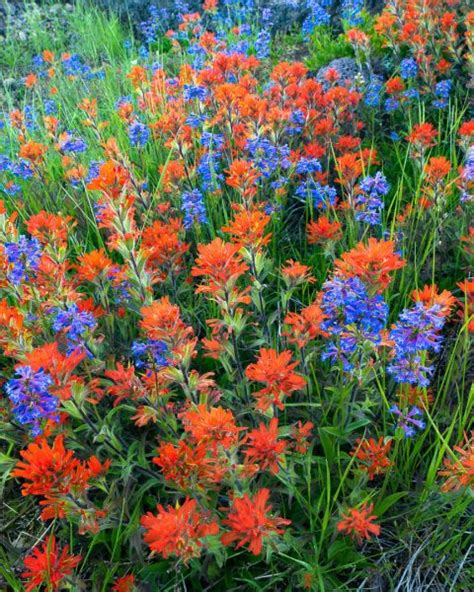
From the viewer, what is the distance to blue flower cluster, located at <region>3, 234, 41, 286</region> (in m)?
1.87

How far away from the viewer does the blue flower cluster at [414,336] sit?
1.38 metres

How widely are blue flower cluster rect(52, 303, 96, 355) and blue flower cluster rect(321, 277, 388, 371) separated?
74 cm

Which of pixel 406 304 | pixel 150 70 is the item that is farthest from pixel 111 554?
pixel 150 70

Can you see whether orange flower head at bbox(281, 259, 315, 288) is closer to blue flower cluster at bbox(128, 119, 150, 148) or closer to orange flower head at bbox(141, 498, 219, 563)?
orange flower head at bbox(141, 498, 219, 563)

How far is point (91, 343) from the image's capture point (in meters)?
1.78

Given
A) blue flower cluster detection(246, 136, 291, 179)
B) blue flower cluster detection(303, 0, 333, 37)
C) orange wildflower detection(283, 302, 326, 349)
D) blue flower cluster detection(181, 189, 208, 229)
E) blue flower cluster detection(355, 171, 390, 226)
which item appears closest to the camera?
orange wildflower detection(283, 302, 326, 349)

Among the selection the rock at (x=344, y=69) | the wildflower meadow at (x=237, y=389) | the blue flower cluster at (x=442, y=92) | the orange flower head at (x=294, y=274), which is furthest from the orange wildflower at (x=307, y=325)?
the rock at (x=344, y=69)

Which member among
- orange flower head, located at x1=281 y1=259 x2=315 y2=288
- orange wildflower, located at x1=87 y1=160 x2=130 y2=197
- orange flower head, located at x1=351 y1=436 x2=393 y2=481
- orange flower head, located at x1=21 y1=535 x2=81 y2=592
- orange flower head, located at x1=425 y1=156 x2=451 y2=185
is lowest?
→ orange flower head, located at x1=351 y1=436 x2=393 y2=481

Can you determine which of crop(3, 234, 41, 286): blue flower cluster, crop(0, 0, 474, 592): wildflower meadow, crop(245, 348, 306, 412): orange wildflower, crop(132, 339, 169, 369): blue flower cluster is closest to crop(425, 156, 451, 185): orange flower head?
crop(0, 0, 474, 592): wildflower meadow

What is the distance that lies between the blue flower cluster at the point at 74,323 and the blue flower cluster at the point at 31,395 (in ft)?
0.89

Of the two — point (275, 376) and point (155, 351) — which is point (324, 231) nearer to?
point (155, 351)

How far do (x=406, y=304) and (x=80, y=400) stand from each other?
1300 mm

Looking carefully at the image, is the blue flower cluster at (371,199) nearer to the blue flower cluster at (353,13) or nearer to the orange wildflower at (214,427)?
the orange wildflower at (214,427)

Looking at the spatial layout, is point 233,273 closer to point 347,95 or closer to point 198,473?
point 198,473
